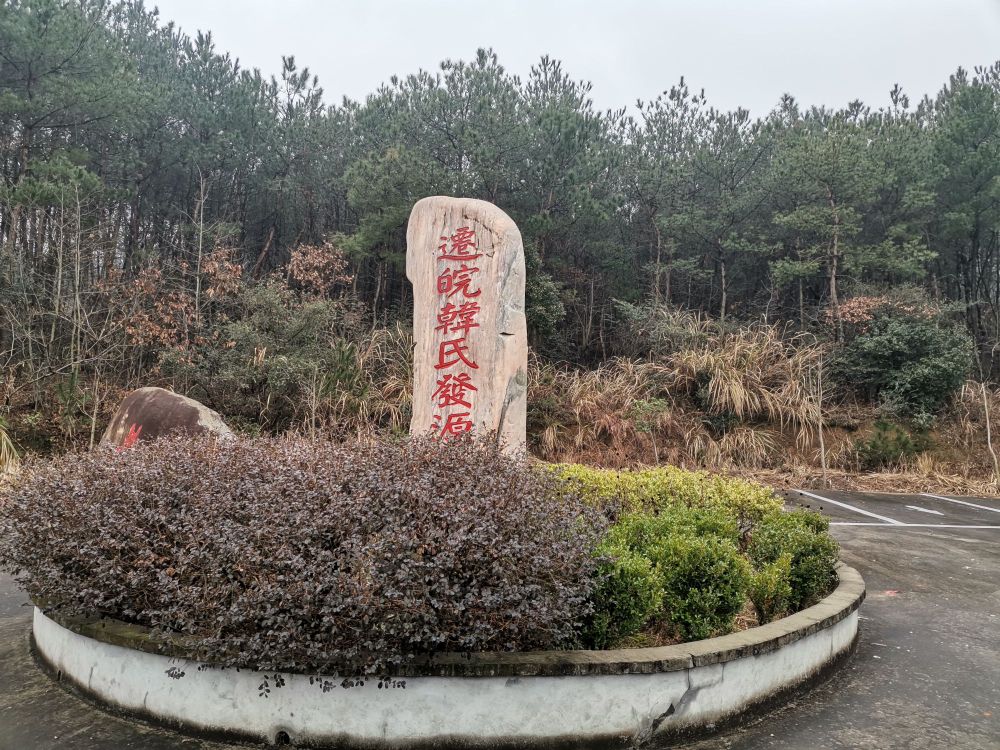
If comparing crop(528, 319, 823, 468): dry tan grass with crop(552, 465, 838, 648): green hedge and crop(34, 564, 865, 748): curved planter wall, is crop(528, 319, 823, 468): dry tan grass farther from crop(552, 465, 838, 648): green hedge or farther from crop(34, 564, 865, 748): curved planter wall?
crop(34, 564, 865, 748): curved planter wall

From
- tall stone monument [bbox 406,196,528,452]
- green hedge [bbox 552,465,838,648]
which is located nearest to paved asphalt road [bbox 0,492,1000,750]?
green hedge [bbox 552,465,838,648]

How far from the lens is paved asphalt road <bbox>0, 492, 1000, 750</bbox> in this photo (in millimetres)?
2506

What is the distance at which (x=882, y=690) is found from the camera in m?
3.02

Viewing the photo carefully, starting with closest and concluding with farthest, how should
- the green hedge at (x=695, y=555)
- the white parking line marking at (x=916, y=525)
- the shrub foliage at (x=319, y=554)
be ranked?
the shrub foliage at (x=319, y=554), the green hedge at (x=695, y=555), the white parking line marking at (x=916, y=525)

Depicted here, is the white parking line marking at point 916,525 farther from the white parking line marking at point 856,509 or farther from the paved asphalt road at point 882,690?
the paved asphalt road at point 882,690

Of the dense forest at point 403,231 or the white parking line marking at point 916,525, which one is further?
the dense forest at point 403,231

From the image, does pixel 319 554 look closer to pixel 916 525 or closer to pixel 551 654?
pixel 551 654

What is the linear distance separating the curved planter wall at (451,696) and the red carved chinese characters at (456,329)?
147 inches

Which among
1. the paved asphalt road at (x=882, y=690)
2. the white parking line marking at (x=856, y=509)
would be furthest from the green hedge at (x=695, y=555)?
the white parking line marking at (x=856, y=509)

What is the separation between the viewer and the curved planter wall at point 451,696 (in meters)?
2.33

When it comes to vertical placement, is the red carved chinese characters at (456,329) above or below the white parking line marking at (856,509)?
above

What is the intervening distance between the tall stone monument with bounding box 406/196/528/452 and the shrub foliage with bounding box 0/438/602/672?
9.73ft

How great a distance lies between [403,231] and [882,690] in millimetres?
10971

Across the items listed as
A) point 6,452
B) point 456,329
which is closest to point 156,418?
point 6,452
